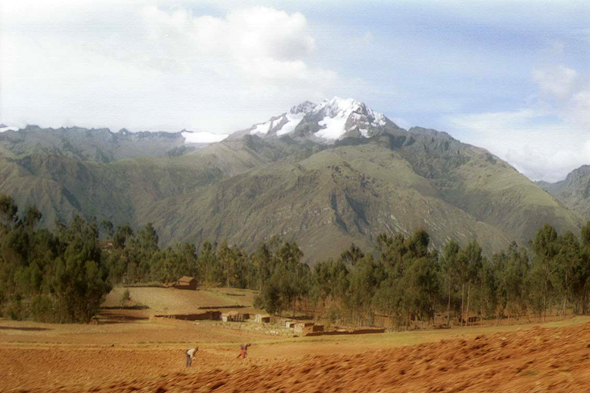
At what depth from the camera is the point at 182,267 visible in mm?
118125

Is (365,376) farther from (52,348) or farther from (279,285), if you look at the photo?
(279,285)

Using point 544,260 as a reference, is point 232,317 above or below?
below

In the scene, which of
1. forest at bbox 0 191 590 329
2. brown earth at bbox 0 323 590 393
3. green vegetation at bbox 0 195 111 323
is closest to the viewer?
brown earth at bbox 0 323 590 393

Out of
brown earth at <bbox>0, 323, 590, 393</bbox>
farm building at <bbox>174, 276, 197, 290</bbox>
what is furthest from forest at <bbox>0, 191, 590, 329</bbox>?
brown earth at <bbox>0, 323, 590, 393</bbox>

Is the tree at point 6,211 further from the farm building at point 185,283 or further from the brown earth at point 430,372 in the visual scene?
the brown earth at point 430,372

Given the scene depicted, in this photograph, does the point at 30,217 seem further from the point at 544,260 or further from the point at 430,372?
the point at 430,372

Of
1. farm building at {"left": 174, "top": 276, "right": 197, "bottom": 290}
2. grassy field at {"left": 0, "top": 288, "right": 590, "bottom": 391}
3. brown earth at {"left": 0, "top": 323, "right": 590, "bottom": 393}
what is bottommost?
farm building at {"left": 174, "top": 276, "right": 197, "bottom": 290}

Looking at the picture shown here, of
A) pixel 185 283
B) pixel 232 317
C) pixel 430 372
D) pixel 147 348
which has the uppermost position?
pixel 430 372

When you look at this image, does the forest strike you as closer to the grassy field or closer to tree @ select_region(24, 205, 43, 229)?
the grassy field

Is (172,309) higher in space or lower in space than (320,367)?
lower

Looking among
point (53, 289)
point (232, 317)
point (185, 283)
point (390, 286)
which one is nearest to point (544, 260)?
point (390, 286)

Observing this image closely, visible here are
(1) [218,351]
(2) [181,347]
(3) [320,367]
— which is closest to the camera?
(3) [320,367]

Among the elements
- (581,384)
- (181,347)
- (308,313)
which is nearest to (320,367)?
(581,384)

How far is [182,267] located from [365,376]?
10772cm
